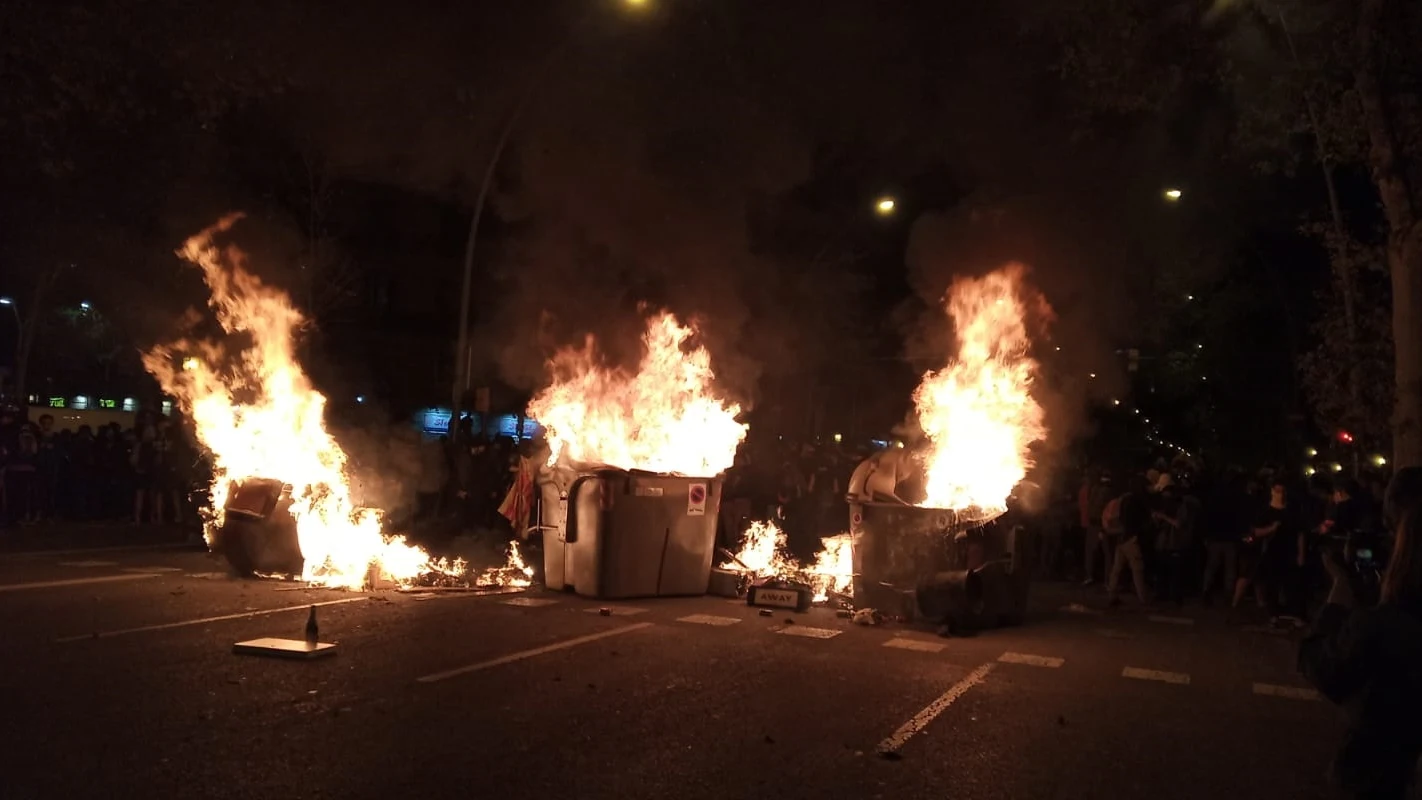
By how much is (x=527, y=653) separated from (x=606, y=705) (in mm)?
1939

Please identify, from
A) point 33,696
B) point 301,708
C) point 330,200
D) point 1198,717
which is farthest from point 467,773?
point 330,200

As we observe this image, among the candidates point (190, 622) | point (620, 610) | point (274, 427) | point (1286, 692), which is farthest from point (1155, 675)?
point (274, 427)

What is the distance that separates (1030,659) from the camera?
10.0 m

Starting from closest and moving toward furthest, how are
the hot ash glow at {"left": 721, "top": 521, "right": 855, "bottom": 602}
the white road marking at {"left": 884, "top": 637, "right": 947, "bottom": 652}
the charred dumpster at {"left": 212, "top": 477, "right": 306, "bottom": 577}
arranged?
1. the white road marking at {"left": 884, "top": 637, "right": 947, "bottom": 652}
2. the charred dumpster at {"left": 212, "top": 477, "right": 306, "bottom": 577}
3. the hot ash glow at {"left": 721, "top": 521, "right": 855, "bottom": 602}

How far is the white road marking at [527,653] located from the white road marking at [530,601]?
148 cm

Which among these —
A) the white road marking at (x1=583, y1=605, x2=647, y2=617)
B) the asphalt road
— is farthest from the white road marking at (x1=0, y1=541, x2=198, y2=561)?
the white road marking at (x1=583, y1=605, x2=647, y2=617)

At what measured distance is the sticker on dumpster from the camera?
13133 millimetres

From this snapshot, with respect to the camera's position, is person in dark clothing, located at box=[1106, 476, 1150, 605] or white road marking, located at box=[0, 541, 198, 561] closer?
white road marking, located at box=[0, 541, 198, 561]

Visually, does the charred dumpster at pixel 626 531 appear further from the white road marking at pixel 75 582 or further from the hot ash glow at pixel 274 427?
the white road marking at pixel 75 582

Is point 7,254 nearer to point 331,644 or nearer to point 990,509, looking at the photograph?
point 331,644

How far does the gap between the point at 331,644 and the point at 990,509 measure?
23.0 ft

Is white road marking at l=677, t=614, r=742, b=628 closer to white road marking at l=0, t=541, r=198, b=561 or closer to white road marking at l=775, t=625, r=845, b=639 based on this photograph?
white road marking at l=775, t=625, r=845, b=639

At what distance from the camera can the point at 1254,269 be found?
28.4m

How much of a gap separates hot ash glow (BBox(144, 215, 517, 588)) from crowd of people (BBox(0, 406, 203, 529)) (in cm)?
330
